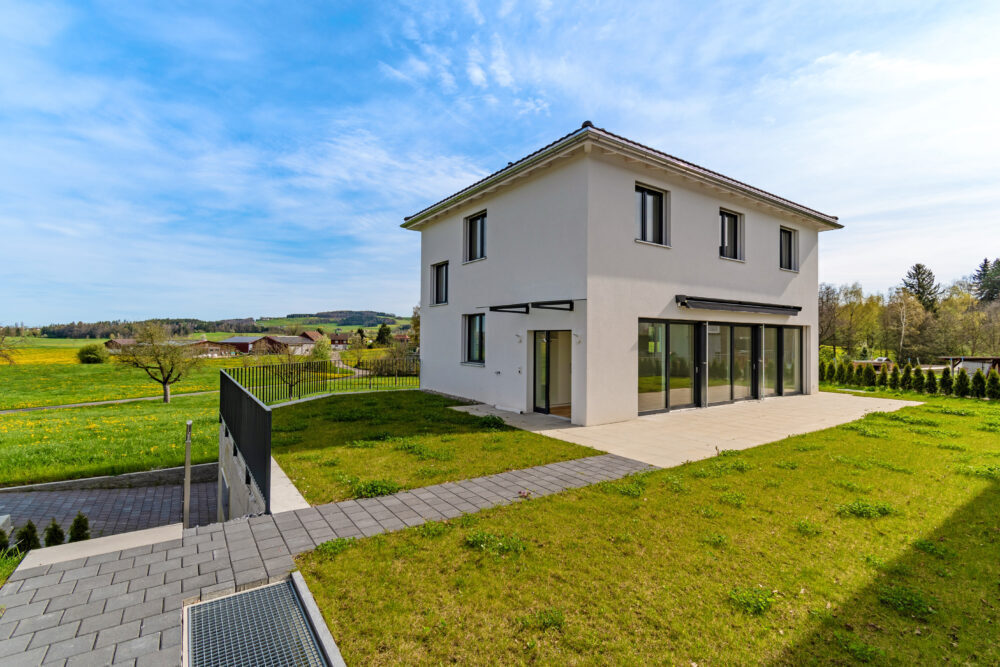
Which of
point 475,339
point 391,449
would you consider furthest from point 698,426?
point 475,339

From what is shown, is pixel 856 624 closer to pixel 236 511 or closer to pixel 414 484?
pixel 414 484

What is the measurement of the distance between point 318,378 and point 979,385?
24.7m

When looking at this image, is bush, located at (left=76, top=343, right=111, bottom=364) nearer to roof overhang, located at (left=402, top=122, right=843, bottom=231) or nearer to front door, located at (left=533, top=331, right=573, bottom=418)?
roof overhang, located at (left=402, top=122, right=843, bottom=231)

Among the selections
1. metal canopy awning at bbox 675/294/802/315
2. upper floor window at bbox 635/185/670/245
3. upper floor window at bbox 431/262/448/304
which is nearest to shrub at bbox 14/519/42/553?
upper floor window at bbox 635/185/670/245

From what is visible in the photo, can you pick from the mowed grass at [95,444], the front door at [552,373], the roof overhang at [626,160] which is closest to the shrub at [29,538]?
the mowed grass at [95,444]

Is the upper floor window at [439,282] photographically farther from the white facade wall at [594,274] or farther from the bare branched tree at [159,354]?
the bare branched tree at [159,354]

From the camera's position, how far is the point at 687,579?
11.0ft

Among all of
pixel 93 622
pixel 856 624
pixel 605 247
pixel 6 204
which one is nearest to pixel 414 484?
pixel 93 622

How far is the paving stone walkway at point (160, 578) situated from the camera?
2.59 m

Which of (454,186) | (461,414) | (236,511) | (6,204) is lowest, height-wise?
(236,511)

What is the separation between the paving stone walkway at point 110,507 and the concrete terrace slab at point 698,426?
6935 mm

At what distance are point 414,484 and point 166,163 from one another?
21.8 meters

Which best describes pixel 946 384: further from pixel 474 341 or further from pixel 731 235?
pixel 474 341

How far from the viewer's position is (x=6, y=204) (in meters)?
22.3
